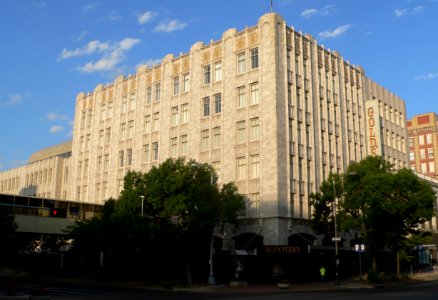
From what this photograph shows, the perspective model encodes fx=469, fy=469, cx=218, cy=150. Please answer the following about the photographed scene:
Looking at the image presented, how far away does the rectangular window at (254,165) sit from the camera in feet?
178

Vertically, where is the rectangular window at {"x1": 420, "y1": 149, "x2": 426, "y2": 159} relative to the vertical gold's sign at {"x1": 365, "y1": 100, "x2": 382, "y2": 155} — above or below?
above

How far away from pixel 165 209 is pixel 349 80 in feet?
122

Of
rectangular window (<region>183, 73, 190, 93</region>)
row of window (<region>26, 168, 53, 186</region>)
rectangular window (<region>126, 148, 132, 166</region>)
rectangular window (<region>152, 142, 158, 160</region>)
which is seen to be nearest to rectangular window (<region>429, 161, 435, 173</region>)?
rectangular window (<region>183, 73, 190, 93</region>)

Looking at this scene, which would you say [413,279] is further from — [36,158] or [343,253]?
[36,158]

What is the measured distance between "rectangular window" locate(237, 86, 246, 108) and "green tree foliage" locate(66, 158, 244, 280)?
1126cm

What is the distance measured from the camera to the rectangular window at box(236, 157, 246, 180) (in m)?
55.4

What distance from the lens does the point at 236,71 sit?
193 feet

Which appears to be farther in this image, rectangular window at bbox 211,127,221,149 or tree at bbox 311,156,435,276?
rectangular window at bbox 211,127,221,149

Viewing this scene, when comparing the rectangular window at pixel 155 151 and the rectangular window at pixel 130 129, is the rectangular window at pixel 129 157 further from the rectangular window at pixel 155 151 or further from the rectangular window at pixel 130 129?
the rectangular window at pixel 155 151

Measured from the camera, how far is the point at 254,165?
5459cm

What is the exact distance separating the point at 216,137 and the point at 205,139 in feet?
6.15

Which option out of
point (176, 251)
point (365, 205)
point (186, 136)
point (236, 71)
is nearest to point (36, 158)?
point (186, 136)

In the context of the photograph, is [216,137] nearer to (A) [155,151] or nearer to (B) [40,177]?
(A) [155,151]

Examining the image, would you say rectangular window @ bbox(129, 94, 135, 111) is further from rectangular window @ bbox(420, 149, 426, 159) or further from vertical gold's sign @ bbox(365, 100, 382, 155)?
rectangular window @ bbox(420, 149, 426, 159)
